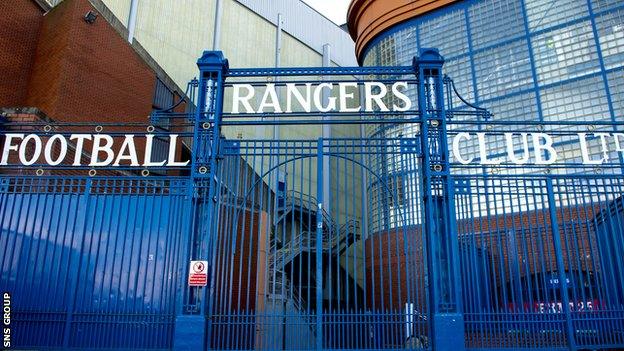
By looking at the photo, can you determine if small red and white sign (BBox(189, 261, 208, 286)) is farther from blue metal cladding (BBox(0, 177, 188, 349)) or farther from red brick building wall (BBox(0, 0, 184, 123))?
red brick building wall (BBox(0, 0, 184, 123))

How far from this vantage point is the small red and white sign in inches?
314

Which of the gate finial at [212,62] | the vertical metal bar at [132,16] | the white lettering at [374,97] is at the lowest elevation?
the white lettering at [374,97]

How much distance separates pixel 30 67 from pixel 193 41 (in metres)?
11.2

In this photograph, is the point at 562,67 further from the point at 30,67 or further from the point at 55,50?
the point at 30,67

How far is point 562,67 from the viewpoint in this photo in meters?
17.8

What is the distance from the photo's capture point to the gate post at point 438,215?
7727mm

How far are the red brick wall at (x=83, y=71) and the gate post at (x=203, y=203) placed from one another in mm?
9637

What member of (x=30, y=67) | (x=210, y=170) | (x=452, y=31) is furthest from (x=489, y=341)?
(x=30, y=67)

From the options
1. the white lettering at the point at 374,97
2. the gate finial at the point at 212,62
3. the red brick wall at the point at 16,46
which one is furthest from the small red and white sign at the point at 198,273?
the red brick wall at the point at 16,46

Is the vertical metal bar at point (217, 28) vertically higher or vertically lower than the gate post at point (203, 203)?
higher

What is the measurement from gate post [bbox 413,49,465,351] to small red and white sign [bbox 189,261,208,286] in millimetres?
3543

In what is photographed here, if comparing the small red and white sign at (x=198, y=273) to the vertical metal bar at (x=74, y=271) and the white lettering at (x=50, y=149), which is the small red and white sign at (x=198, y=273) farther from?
the white lettering at (x=50, y=149)

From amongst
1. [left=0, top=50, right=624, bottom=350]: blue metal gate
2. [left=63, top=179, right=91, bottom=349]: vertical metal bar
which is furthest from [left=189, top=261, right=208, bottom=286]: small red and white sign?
[left=63, top=179, right=91, bottom=349]: vertical metal bar

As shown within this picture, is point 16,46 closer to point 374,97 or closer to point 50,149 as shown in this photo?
point 50,149
